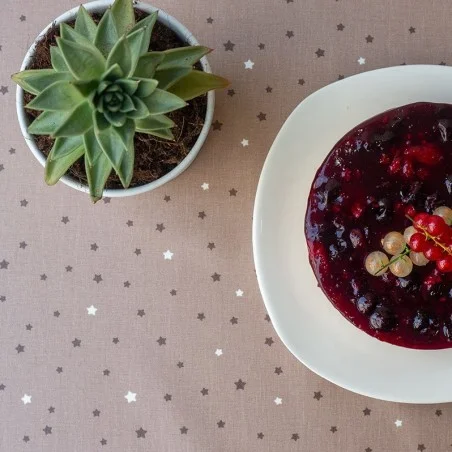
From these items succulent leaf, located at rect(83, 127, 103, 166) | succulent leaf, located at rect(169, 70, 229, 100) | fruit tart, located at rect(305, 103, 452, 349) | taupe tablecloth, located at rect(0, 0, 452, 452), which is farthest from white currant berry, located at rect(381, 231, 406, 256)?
succulent leaf, located at rect(83, 127, 103, 166)

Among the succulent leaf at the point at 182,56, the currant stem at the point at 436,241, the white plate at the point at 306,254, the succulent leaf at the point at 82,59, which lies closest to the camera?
the succulent leaf at the point at 82,59

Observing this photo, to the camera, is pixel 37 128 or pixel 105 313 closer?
pixel 37 128

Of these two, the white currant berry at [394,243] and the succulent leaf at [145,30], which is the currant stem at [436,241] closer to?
the white currant berry at [394,243]

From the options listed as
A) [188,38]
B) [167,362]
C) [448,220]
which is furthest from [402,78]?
[167,362]

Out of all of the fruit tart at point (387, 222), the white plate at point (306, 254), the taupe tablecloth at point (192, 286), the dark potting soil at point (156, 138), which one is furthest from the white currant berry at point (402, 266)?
the dark potting soil at point (156, 138)

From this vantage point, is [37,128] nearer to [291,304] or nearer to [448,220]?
[291,304]

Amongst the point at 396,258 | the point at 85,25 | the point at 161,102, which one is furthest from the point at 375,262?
the point at 85,25
